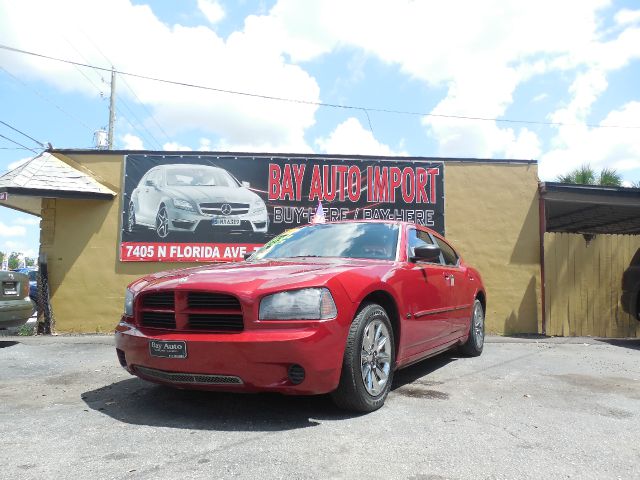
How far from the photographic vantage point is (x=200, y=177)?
964cm

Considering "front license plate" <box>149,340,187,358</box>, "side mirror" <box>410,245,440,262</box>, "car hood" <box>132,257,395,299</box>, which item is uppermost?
"side mirror" <box>410,245,440,262</box>

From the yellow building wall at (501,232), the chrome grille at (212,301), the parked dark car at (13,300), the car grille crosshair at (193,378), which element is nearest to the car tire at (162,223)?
the parked dark car at (13,300)

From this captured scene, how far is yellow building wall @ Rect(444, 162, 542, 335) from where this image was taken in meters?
9.43

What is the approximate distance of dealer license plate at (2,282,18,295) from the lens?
7125mm

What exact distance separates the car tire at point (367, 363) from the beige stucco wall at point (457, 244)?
6220mm

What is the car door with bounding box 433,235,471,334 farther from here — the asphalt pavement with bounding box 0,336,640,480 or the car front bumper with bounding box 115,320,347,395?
the car front bumper with bounding box 115,320,347,395

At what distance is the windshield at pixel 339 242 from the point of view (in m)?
4.39

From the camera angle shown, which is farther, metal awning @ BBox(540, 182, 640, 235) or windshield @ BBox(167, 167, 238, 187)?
metal awning @ BBox(540, 182, 640, 235)

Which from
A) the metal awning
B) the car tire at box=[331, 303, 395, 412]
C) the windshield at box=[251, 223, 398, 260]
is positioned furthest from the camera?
the metal awning

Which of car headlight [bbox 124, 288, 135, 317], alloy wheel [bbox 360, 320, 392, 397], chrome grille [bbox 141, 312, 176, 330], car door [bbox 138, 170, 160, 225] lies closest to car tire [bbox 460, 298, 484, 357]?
alloy wheel [bbox 360, 320, 392, 397]

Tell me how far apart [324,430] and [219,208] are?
271 inches

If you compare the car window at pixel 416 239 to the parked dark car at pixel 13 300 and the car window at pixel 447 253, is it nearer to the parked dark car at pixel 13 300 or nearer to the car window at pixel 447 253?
the car window at pixel 447 253

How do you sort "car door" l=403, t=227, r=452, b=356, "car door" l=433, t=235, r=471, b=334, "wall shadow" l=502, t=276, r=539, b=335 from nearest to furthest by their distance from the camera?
1. "car door" l=403, t=227, r=452, b=356
2. "car door" l=433, t=235, r=471, b=334
3. "wall shadow" l=502, t=276, r=539, b=335

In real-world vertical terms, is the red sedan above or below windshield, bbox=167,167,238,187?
below
